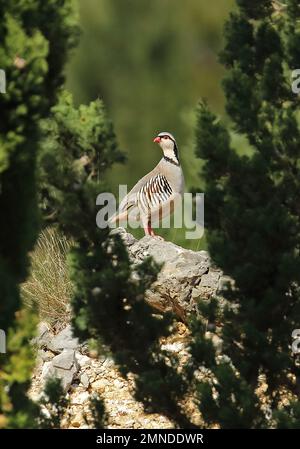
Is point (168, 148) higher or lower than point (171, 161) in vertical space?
higher

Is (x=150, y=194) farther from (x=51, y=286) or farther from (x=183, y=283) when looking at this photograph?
(x=183, y=283)

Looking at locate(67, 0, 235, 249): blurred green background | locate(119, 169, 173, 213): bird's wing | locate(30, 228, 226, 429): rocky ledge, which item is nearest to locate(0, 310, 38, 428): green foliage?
locate(30, 228, 226, 429): rocky ledge

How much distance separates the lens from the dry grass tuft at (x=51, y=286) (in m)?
9.84

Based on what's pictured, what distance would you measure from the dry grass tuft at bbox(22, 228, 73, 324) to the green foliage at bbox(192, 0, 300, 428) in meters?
2.74

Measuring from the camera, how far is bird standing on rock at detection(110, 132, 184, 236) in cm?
1101

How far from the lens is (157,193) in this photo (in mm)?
11016

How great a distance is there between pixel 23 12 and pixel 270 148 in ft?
6.60

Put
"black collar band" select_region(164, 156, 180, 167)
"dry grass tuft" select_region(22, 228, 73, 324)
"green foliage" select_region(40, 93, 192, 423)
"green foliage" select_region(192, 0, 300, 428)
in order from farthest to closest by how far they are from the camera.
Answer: "black collar band" select_region(164, 156, 180, 167)
"dry grass tuft" select_region(22, 228, 73, 324)
"green foliage" select_region(192, 0, 300, 428)
"green foliage" select_region(40, 93, 192, 423)

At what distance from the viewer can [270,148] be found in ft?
24.0

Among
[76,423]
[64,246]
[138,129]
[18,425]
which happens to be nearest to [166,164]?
[64,246]

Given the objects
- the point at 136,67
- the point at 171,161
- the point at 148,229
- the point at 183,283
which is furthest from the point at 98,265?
the point at 136,67

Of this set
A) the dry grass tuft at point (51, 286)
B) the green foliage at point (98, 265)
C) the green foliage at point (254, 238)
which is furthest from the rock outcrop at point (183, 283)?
the green foliage at point (98, 265)

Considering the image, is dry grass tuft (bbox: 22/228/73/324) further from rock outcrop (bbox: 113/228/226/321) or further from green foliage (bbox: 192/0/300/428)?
green foliage (bbox: 192/0/300/428)

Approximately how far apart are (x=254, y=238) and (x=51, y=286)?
3342 mm
